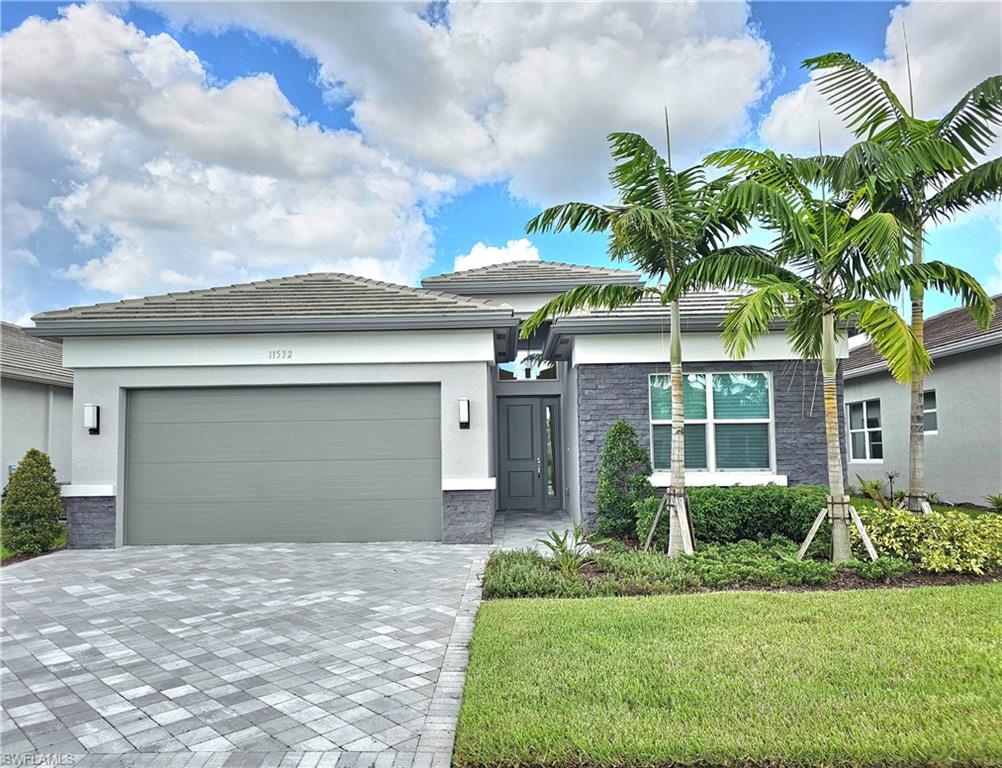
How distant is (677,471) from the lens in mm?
7691

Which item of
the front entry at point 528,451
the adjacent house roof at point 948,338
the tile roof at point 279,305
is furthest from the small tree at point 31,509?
the adjacent house roof at point 948,338

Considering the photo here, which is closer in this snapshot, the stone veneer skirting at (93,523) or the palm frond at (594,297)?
the palm frond at (594,297)

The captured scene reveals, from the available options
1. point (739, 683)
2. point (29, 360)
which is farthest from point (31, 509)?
point (739, 683)

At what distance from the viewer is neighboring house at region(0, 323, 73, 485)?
Result: 12.9 m

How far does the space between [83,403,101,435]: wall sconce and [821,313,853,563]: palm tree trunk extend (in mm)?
10491

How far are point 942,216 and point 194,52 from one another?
1220 centimetres

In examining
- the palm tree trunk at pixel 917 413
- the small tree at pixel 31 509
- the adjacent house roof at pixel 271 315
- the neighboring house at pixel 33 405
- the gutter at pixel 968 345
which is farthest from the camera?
the neighboring house at pixel 33 405

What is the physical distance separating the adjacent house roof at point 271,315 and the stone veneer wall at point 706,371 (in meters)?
1.86

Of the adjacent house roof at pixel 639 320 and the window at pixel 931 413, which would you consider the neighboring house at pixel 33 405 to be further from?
the window at pixel 931 413

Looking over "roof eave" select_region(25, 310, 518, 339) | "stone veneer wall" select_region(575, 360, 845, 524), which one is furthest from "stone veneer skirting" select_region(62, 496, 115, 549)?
"stone veneer wall" select_region(575, 360, 845, 524)

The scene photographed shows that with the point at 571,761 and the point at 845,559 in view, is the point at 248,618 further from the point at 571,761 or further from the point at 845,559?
the point at 845,559

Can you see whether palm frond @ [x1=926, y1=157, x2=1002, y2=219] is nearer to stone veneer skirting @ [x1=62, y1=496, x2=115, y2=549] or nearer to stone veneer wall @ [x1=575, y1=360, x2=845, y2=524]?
stone veneer wall @ [x1=575, y1=360, x2=845, y2=524]

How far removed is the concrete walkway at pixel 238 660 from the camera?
10.8 feet

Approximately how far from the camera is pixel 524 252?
754 inches
